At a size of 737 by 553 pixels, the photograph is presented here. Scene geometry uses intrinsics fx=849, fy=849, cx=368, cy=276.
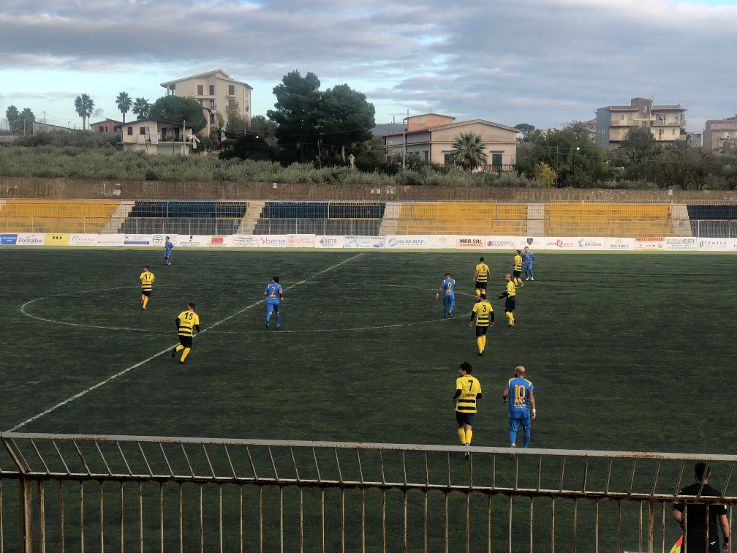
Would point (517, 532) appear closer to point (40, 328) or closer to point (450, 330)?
point (450, 330)

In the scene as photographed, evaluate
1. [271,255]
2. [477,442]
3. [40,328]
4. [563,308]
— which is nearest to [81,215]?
[271,255]

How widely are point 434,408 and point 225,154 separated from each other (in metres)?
87.2

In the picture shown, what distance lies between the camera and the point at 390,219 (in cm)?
6656

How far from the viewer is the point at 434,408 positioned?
16938mm

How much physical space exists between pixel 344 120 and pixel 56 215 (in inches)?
1574

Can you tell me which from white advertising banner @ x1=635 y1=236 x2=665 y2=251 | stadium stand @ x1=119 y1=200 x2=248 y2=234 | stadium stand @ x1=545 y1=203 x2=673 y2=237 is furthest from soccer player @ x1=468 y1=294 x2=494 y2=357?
stadium stand @ x1=545 y1=203 x2=673 y2=237

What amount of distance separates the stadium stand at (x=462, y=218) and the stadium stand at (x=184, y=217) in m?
13.3

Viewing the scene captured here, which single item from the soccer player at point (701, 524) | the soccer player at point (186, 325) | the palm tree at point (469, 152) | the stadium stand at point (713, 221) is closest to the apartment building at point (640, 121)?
the palm tree at point (469, 152)

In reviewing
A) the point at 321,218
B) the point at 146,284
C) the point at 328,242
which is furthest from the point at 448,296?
the point at 321,218

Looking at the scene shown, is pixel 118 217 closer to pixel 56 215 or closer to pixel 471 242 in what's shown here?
pixel 56 215

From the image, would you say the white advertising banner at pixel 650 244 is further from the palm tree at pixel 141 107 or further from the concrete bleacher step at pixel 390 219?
the palm tree at pixel 141 107

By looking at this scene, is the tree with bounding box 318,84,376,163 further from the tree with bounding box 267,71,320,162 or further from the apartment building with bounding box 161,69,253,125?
the apartment building with bounding box 161,69,253,125

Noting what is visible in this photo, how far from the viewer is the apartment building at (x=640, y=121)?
147000mm

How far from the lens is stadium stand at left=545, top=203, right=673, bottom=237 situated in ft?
210
